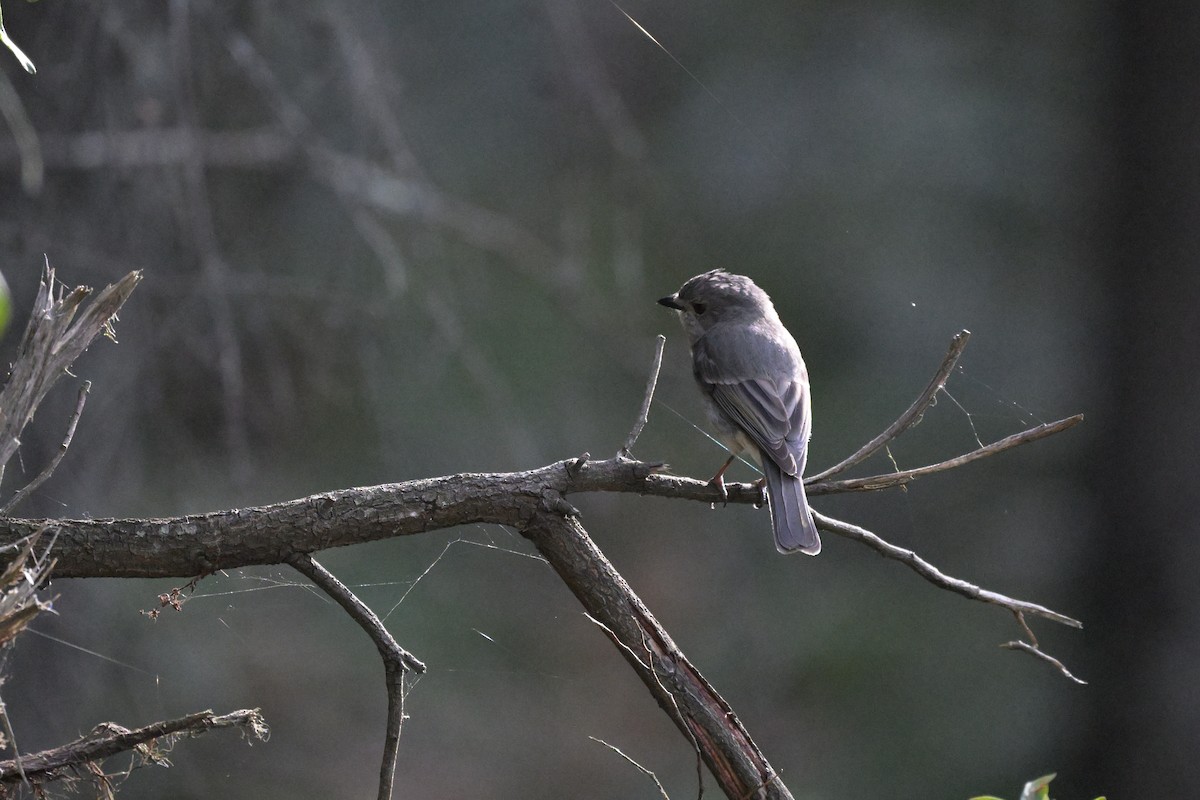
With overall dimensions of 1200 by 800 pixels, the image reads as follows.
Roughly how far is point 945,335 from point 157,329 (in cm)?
527

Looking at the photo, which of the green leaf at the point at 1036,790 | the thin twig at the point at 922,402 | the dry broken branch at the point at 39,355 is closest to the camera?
the green leaf at the point at 1036,790

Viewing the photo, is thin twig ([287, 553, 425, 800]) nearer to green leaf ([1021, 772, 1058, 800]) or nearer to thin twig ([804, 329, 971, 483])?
thin twig ([804, 329, 971, 483])

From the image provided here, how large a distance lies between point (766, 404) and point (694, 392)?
74.6 inches

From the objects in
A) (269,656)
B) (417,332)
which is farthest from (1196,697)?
(269,656)

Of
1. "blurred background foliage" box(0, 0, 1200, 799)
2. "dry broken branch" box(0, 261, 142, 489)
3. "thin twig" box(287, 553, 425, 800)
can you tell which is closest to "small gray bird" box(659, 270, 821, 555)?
"blurred background foliage" box(0, 0, 1200, 799)

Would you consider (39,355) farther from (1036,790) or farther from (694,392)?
(694,392)

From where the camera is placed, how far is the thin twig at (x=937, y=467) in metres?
1.70

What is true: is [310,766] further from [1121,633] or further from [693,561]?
[1121,633]

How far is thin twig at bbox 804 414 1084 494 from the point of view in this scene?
1704mm

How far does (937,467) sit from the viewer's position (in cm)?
180

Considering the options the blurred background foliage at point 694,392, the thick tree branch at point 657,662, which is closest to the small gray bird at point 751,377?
the blurred background foliage at point 694,392

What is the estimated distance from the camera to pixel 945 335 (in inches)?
275

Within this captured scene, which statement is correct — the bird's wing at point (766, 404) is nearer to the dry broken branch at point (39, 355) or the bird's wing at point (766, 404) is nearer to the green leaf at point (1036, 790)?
the green leaf at point (1036, 790)

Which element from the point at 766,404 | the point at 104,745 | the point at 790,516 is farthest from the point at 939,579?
the point at 104,745
